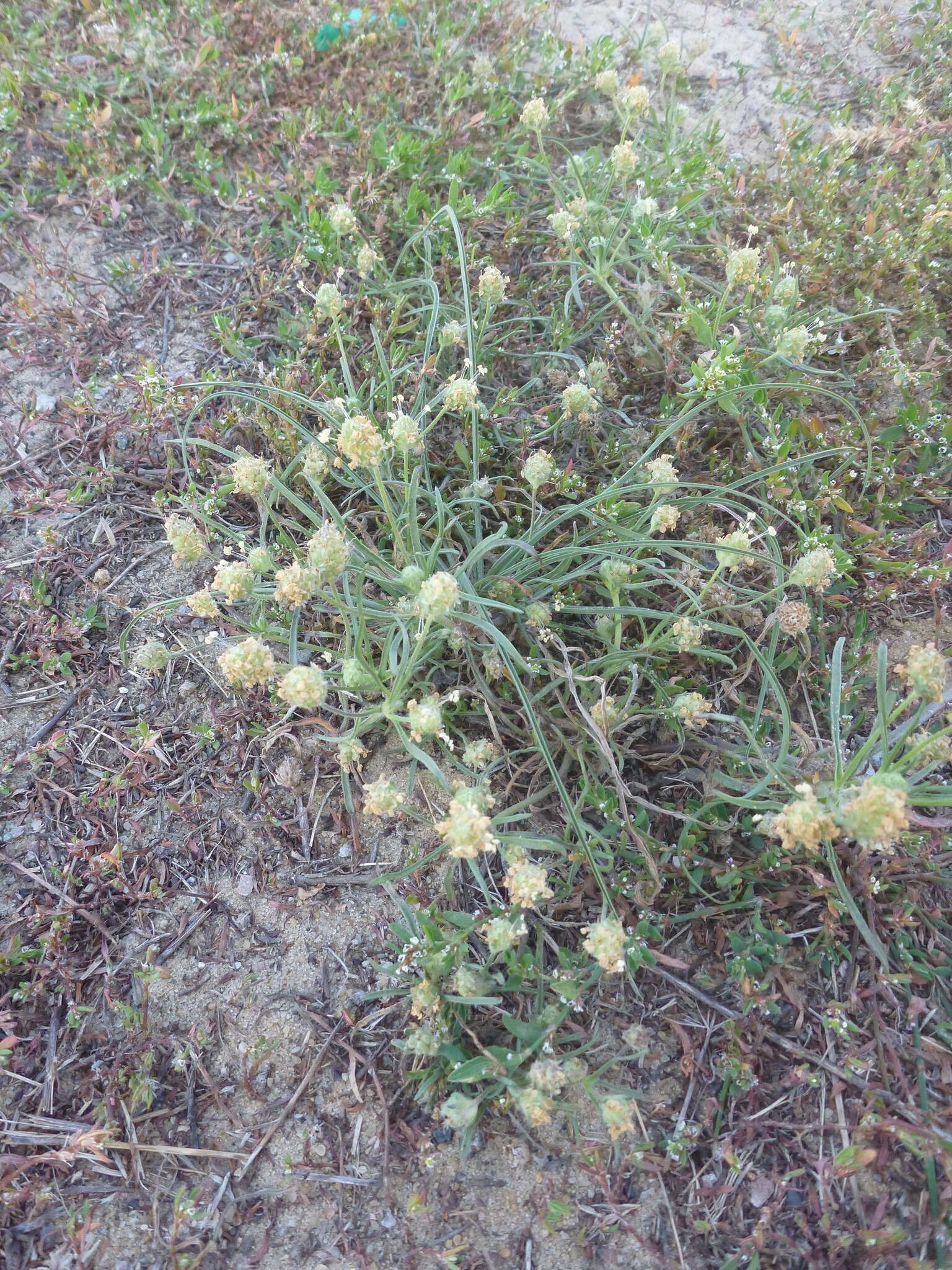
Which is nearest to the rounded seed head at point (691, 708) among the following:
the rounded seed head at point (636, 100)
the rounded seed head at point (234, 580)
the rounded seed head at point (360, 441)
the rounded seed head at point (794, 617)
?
the rounded seed head at point (794, 617)

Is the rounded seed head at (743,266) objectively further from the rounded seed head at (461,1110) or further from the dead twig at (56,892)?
the dead twig at (56,892)

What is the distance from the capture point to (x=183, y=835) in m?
2.34

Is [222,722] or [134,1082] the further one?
[222,722]

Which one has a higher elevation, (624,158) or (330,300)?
(624,158)

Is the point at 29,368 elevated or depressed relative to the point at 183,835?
elevated

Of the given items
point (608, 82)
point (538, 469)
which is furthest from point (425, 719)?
point (608, 82)

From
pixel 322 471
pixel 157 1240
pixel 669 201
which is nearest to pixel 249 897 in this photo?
pixel 157 1240

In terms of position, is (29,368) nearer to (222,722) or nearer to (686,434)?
(222,722)

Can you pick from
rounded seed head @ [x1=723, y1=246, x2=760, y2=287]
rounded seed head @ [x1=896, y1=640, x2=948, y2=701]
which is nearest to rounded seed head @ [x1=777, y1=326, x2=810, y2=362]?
rounded seed head @ [x1=723, y1=246, x2=760, y2=287]

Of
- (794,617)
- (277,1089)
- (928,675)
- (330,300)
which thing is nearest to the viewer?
(928,675)

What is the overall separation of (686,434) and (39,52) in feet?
11.5

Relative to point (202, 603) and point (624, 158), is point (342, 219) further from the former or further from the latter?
point (202, 603)

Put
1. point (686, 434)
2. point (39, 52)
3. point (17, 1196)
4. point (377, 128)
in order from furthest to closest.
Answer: point (39, 52) → point (377, 128) → point (686, 434) → point (17, 1196)

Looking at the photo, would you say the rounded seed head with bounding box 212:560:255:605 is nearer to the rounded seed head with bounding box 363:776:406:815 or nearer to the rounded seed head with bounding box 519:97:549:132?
the rounded seed head with bounding box 363:776:406:815
